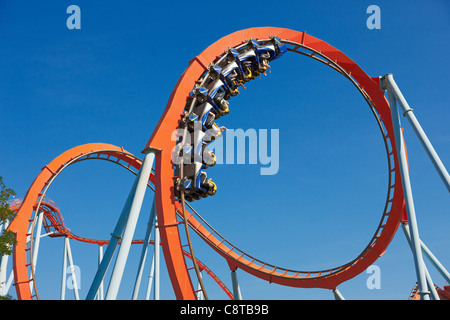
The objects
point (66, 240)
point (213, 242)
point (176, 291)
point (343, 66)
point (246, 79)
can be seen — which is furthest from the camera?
point (66, 240)

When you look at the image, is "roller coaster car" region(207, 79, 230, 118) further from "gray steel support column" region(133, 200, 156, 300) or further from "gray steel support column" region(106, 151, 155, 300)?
"gray steel support column" region(133, 200, 156, 300)

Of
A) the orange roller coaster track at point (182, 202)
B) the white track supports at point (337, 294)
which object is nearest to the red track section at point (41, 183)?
the orange roller coaster track at point (182, 202)

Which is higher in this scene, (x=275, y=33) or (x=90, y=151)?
(x=275, y=33)

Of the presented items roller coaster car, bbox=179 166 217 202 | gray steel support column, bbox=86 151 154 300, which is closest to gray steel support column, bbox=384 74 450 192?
roller coaster car, bbox=179 166 217 202

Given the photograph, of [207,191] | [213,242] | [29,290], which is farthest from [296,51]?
[29,290]

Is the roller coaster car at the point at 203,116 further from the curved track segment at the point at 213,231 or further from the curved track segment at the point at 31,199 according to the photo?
the curved track segment at the point at 31,199

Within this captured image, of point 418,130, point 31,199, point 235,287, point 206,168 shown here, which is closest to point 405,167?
point 418,130
